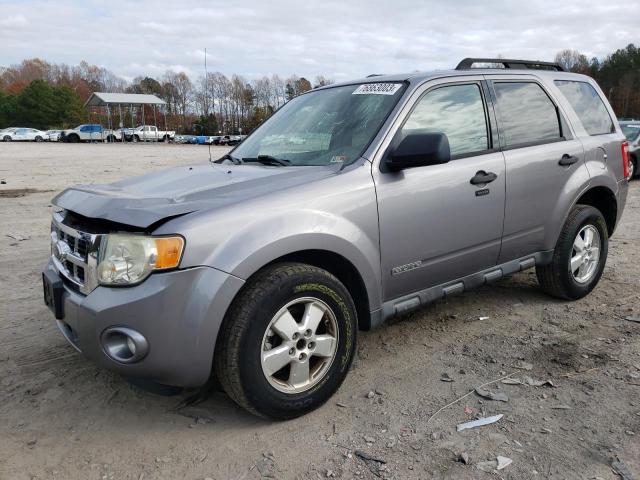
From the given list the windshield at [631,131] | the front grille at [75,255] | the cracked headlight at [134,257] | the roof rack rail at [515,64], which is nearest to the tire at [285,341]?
the cracked headlight at [134,257]

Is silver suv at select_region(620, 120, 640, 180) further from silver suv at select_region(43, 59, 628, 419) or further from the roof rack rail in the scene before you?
silver suv at select_region(43, 59, 628, 419)

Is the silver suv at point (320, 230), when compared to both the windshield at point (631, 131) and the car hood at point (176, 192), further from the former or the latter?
the windshield at point (631, 131)

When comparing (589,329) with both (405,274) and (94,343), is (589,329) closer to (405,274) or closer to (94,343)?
(405,274)

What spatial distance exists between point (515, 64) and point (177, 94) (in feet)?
335

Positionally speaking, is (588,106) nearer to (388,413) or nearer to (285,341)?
(388,413)

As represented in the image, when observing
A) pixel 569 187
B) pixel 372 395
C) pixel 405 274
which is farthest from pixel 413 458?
pixel 569 187

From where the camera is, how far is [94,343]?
2564 mm

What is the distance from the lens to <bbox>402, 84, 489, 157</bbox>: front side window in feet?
11.4

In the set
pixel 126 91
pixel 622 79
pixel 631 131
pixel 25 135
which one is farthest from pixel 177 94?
pixel 631 131

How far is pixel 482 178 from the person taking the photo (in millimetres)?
3627

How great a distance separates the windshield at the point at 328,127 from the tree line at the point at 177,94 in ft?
171

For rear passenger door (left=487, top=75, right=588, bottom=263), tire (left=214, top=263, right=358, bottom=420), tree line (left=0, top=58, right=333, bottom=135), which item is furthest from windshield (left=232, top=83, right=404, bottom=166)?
tree line (left=0, top=58, right=333, bottom=135)

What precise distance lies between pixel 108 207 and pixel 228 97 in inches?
3883

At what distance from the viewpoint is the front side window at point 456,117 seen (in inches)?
137
